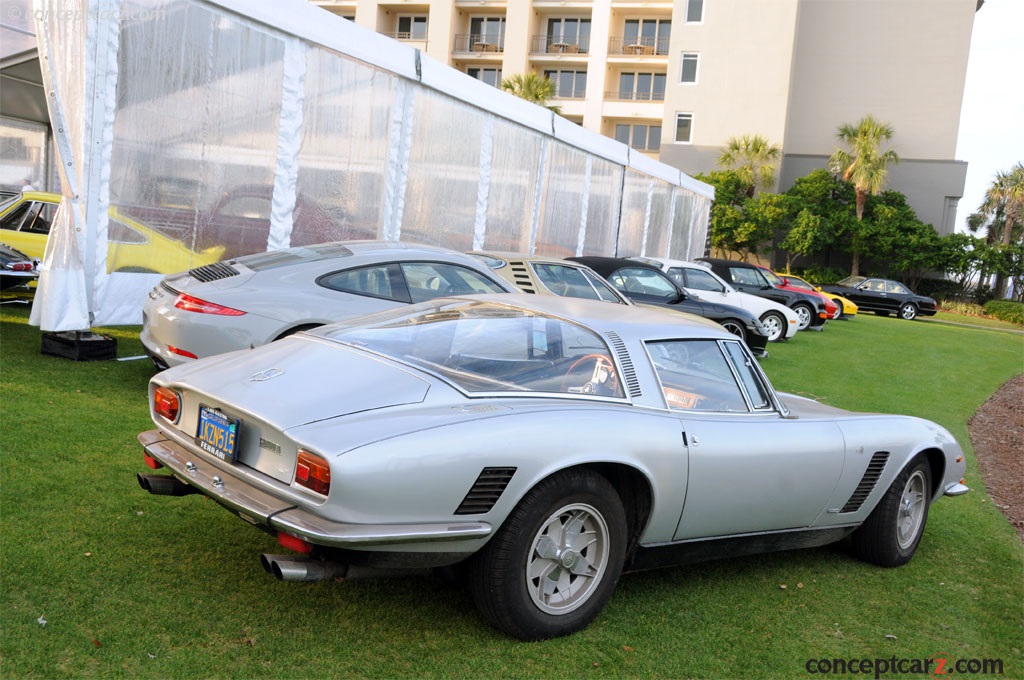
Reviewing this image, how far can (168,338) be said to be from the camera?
605cm

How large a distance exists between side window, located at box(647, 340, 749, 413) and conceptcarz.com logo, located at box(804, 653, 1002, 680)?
117 centimetres

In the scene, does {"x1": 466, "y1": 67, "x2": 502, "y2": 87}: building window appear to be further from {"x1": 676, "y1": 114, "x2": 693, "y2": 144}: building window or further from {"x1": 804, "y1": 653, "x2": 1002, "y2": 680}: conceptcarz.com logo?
{"x1": 804, "y1": 653, "x2": 1002, "y2": 680}: conceptcarz.com logo

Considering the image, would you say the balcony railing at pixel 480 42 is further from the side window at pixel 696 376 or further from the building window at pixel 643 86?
the side window at pixel 696 376

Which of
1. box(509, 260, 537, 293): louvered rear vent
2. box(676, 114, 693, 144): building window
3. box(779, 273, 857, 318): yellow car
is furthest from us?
box(676, 114, 693, 144): building window

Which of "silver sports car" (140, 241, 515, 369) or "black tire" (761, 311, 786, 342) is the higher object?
"silver sports car" (140, 241, 515, 369)

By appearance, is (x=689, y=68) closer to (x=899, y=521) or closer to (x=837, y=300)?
(x=837, y=300)

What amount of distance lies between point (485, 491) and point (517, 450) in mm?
185

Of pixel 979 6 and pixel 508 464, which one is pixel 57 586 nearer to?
pixel 508 464

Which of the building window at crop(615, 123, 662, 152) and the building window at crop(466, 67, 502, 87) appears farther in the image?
the building window at crop(466, 67, 502, 87)

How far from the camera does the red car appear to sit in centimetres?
2197

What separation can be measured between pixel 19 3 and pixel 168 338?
695 centimetres

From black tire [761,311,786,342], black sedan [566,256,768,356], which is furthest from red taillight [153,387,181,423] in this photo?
black tire [761,311,786,342]

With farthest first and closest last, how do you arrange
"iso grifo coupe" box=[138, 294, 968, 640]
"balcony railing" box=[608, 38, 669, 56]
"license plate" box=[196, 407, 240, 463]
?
"balcony railing" box=[608, 38, 669, 56] < "license plate" box=[196, 407, 240, 463] < "iso grifo coupe" box=[138, 294, 968, 640]

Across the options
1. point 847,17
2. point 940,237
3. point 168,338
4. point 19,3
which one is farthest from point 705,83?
point 168,338
